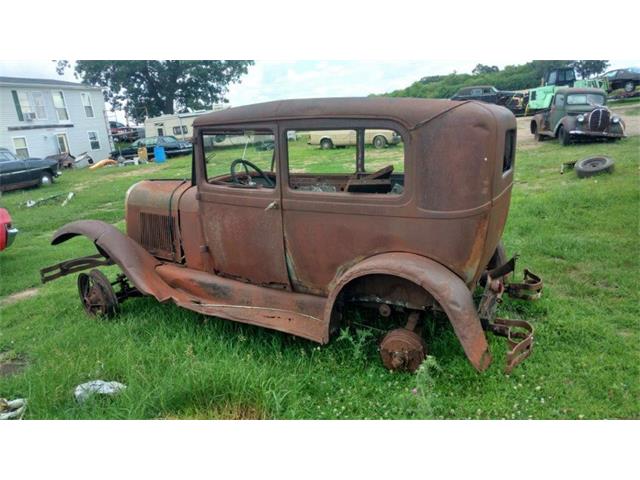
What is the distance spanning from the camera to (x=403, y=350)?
258cm

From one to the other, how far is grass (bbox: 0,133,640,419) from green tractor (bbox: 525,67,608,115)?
1017 centimetres

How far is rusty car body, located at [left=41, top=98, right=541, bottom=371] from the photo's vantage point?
7.70ft

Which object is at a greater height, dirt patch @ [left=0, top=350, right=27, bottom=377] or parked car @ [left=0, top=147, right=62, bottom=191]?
parked car @ [left=0, top=147, right=62, bottom=191]

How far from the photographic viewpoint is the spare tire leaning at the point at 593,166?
7176mm

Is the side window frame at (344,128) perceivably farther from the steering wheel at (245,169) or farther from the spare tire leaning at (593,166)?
the spare tire leaning at (593,166)

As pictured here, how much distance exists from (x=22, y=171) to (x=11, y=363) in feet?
33.6

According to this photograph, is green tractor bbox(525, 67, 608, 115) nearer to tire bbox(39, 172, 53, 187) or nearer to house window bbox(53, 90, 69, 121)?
house window bbox(53, 90, 69, 121)

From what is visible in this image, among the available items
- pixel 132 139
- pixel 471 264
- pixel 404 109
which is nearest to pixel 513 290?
pixel 471 264

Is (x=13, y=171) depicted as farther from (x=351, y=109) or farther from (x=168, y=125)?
(x=351, y=109)

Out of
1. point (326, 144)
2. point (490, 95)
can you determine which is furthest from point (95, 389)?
point (490, 95)

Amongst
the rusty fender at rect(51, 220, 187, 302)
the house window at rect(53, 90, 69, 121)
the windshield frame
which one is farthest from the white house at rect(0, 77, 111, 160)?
the windshield frame

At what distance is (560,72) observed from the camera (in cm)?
1284

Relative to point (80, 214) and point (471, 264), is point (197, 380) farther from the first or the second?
point (80, 214)

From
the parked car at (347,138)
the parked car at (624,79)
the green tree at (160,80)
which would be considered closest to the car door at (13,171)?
the green tree at (160,80)
